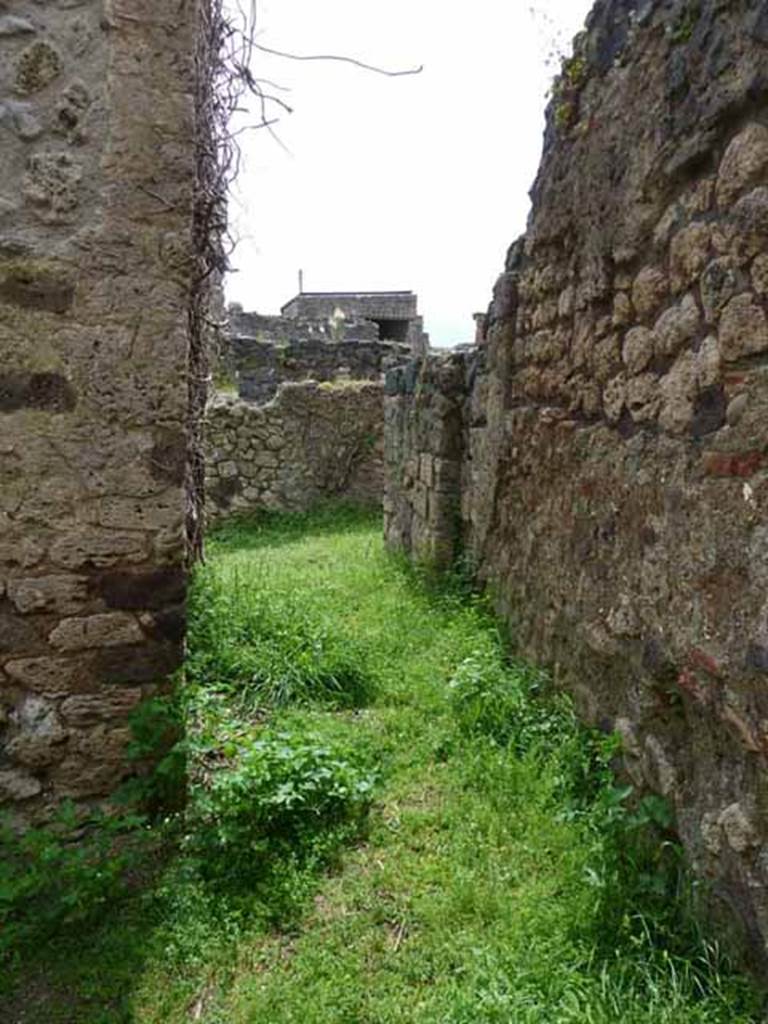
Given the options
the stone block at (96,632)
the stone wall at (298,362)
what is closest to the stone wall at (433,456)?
the stone block at (96,632)

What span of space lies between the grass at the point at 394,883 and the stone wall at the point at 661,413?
22cm

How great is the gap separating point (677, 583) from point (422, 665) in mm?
1946

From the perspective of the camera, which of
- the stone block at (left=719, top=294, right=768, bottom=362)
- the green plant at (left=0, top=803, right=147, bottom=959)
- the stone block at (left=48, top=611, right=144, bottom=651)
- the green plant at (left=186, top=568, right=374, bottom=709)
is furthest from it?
the green plant at (left=186, top=568, right=374, bottom=709)

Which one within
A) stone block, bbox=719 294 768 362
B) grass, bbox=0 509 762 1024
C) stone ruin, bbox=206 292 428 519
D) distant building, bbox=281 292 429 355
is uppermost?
distant building, bbox=281 292 429 355

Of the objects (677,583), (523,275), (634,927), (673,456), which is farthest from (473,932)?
(523,275)

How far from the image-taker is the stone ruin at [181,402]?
198 cm

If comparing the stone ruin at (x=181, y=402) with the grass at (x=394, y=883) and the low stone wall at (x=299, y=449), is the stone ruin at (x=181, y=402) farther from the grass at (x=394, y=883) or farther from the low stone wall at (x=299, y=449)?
the low stone wall at (x=299, y=449)

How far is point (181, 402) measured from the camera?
Result: 2441 mm

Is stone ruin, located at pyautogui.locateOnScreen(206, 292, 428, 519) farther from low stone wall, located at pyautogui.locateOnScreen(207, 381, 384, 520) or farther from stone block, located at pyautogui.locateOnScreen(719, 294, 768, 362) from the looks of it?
stone block, located at pyautogui.locateOnScreen(719, 294, 768, 362)

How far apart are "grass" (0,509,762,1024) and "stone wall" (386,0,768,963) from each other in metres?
0.22

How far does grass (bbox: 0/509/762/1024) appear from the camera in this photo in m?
1.92

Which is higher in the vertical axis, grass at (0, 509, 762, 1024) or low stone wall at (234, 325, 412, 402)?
low stone wall at (234, 325, 412, 402)

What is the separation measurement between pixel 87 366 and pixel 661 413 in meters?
1.77

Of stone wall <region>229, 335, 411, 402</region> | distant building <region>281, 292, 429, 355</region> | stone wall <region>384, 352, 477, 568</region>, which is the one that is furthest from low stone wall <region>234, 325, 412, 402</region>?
distant building <region>281, 292, 429, 355</region>
